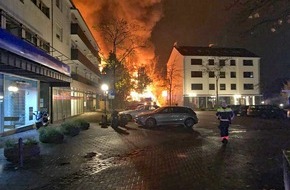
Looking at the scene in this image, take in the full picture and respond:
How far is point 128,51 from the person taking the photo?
37.7m

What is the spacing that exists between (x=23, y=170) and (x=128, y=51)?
94.4 feet

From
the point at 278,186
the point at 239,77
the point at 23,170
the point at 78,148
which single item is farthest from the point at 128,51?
the point at 239,77

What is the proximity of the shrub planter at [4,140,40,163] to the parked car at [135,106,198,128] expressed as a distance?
13096 millimetres

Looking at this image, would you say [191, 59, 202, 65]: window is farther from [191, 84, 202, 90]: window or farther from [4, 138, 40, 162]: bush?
[4, 138, 40, 162]: bush

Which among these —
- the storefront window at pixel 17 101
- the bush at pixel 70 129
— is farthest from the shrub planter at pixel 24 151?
the storefront window at pixel 17 101

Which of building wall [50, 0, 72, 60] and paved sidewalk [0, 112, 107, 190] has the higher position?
building wall [50, 0, 72, 60]

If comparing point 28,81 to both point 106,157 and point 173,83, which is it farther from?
point 173,83

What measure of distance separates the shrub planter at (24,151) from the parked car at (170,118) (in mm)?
13096

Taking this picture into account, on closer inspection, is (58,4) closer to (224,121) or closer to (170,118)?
(170,118)

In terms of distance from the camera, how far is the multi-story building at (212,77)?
251 ft

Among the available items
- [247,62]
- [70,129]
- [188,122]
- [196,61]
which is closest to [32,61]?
[70,129]

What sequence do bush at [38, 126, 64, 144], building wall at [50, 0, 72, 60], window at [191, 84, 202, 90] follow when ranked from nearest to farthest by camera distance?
bush at [38, 126, 64, 144] < building wall at [50, 0, 72, 60] < window at [191, 84, 202, 90]

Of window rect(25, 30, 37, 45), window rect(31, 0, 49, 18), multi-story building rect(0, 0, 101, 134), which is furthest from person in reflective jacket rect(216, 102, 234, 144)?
window rect(31, 0, 49, 18)

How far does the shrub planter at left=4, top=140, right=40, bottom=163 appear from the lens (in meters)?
10.9
